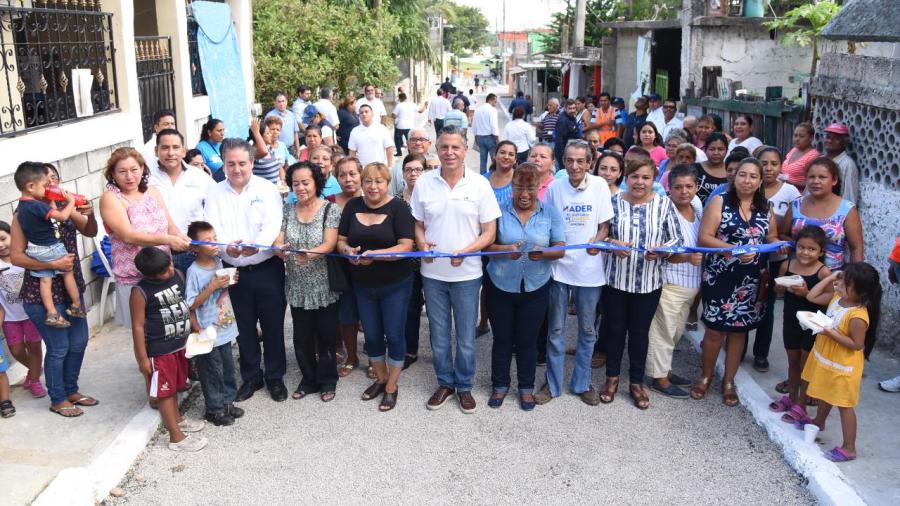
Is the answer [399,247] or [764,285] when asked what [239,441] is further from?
[764,285]

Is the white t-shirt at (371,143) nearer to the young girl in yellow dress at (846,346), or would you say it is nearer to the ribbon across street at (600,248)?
the ribbon across street at (600,248)

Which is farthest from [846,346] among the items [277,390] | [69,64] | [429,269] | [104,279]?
[69,64]

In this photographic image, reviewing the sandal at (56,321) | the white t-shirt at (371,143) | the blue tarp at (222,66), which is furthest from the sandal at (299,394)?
the blue tarp at (222,66)

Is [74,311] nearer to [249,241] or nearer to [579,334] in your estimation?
[249,241]

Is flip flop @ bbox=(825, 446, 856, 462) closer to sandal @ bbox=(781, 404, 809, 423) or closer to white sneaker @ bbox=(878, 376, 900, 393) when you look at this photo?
sandal @ bbox=(781, 404, 809, 423)

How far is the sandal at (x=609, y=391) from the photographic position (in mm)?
5477

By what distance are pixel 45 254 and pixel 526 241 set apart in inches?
123

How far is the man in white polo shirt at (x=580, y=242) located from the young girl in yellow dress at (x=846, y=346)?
1.46 meters

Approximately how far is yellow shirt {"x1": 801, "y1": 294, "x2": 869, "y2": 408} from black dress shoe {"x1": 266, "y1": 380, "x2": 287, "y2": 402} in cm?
355

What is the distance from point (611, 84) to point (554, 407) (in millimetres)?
19888

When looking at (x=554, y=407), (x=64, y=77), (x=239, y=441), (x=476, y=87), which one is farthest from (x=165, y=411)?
(x=476, y=87)

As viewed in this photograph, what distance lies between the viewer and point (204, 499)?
14.1 feet

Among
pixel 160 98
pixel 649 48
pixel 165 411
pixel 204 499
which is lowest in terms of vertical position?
pixel 204 499

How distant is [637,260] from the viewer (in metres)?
5.18
